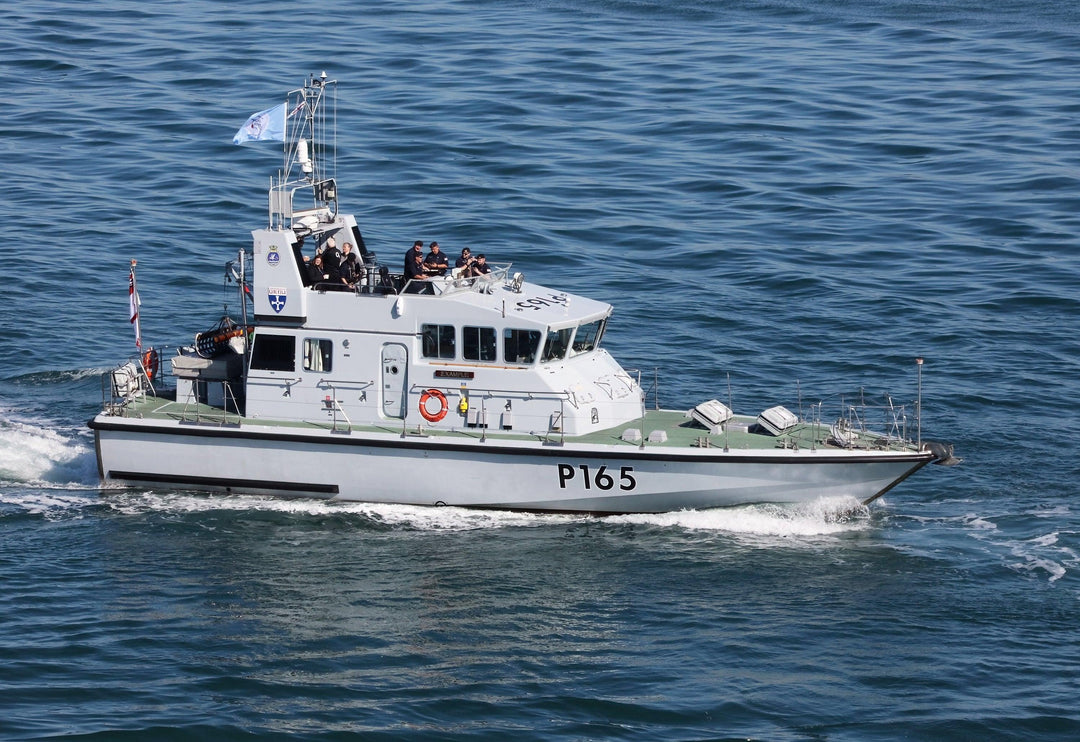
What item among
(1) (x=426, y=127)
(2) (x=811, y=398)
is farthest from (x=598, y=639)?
(1) (x=426, y=127)

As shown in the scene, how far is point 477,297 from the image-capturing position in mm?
26141

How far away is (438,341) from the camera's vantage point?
26031 millimetres

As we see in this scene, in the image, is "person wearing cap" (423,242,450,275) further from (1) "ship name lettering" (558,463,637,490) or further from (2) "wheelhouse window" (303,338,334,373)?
(1) "ship name lettering" (558,463,637,490)

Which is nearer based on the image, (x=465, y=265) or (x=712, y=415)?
(x=712, y=415)

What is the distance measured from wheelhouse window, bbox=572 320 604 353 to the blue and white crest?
17.1 ft

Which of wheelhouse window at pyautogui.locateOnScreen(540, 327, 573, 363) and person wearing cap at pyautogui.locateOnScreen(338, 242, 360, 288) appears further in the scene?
person wearing cap at pyautogui.locateOnScreen(338, 242, 360, 288)

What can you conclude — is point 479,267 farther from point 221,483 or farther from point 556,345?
point 221,483

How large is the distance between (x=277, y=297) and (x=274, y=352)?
1.05m

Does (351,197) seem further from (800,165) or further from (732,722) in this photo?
(732,722)

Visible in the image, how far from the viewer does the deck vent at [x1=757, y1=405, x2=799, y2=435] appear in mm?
26016

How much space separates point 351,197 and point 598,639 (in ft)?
83.1

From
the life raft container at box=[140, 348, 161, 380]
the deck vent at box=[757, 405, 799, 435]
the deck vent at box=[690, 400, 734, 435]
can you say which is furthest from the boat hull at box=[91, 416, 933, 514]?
the life raft container at box=[140, 348, 161, 380]

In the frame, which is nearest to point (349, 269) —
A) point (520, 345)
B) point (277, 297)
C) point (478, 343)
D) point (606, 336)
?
point (277, 297)

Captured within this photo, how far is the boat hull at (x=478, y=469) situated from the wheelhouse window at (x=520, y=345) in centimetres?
150
